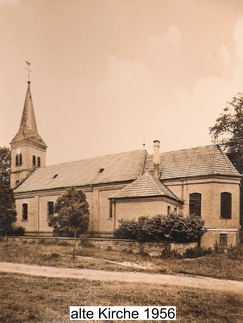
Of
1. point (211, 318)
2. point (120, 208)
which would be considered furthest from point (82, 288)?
point (120, 208)

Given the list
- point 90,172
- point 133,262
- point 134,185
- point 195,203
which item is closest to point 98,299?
point 133,262

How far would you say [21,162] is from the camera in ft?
116

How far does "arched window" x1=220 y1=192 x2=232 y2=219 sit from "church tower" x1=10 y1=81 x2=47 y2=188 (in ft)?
75.8

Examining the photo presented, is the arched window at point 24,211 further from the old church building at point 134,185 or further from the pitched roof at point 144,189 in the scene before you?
the pitched roof at point 144,189

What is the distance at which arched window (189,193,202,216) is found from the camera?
22.4 m

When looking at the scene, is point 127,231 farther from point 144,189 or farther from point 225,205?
point 225,205

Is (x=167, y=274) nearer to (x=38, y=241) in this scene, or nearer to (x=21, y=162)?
(x=38, y=241)

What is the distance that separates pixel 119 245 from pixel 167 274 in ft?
18.6

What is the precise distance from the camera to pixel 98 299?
8.13 m

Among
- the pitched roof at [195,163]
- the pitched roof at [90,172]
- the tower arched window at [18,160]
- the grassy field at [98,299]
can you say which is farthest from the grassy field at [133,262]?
the tower arched window at [18,160]

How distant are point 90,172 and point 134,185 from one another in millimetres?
8033
